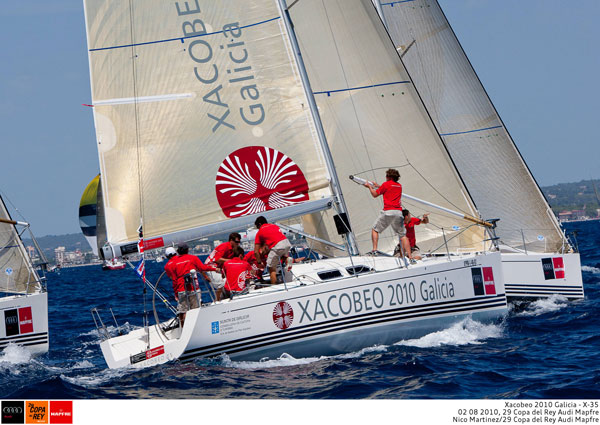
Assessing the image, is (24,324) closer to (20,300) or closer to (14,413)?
(20,300)

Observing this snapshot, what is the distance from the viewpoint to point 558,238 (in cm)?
1434

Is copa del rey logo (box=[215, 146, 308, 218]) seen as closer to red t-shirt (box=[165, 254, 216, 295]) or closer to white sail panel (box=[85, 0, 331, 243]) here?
white sail panel (box=[85, 0, 331, 243])

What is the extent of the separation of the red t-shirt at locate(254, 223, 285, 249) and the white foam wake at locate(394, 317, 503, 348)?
1935mm

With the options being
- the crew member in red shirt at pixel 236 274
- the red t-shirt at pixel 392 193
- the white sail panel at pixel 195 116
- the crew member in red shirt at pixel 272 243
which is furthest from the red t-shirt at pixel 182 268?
the red t-shirt at pixel 392 193

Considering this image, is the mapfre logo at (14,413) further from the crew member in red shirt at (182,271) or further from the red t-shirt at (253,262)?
the red t-shirt at (253,262)

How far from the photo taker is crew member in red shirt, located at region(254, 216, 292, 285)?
9.77 metres

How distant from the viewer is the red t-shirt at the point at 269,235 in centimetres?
981

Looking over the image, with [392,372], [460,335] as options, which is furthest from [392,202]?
[392,372]

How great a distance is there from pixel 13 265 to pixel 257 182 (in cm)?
530

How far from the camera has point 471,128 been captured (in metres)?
15.4

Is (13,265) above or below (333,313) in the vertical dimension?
above

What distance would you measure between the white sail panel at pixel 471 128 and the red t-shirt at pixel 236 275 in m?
6.31

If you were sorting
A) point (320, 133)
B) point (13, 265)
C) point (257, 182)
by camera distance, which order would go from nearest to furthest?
point (257, 182), point (320, 133), point (13, 265)

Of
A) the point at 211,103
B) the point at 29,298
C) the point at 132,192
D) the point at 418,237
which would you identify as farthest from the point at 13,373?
the point at 418,237
